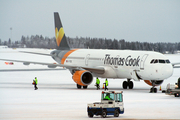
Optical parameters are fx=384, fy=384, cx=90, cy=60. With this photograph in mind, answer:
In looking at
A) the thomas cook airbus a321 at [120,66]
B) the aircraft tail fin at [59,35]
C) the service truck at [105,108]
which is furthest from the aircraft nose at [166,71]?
the aircraft tail fin at [59,35]

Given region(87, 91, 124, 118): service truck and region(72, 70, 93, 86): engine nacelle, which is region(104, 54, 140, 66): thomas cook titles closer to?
region(72, 70, 93, 86): engine nacelle

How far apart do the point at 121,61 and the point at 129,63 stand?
129cm

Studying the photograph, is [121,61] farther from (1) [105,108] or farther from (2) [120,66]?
(1) [105,108]

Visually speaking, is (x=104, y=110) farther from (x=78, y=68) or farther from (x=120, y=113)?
(x=78, y=68)

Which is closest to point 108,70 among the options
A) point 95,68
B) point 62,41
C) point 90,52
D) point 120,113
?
point 95,68

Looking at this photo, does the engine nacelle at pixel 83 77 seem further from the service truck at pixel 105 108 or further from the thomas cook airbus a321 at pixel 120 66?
the service truck at pixel 105 108

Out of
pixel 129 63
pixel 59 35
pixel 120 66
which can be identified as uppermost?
pixel 59 35

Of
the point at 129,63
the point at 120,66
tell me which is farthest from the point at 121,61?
the point at 129,63

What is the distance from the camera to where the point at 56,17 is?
51406 millimetres

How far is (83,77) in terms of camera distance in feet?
126

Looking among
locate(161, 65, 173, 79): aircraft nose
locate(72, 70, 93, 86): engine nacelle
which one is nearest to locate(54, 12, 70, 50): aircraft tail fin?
locate(72, 70, 93, 86): engine nacelle

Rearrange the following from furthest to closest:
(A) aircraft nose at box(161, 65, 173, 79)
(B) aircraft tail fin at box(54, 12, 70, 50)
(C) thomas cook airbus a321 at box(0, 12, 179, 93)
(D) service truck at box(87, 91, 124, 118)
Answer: (B) aircraft tail fin at box(54, 12, 70, 50) → (C) thomas cook airbus a321 at box(0, 12, 179, 93) → (A) aircraft nose at box(161, 65, 173, 79) → (D) service truck at box(87, 91, 124, 118)

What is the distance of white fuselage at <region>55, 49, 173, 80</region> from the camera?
33625mm

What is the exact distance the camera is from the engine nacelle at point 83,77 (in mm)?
36656
